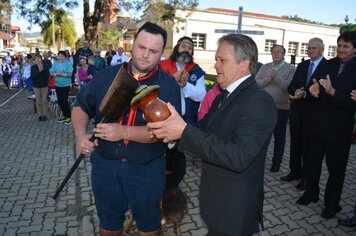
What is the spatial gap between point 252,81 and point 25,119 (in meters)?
9.80

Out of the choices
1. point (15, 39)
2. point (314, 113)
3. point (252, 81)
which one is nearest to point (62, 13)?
point (314, 113)

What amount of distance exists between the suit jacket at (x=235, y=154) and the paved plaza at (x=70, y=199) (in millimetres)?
114

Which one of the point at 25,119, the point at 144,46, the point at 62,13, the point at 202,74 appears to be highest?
the point at 62,13

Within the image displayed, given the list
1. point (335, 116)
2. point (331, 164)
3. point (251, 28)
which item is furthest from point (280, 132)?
point (251, 28)

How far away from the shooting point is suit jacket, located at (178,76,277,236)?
177cm

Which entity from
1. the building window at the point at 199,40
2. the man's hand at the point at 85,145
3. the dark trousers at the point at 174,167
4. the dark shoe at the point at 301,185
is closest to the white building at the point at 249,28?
the building window at the point at 199,40

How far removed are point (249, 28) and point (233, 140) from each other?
34479 millimetres

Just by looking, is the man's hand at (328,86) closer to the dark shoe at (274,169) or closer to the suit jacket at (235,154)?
the suit jacket at (235,154)

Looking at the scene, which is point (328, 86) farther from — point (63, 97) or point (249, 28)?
point (249, 28)

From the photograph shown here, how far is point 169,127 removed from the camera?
5.74 ft

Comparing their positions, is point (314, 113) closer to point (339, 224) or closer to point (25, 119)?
point (339, 224)

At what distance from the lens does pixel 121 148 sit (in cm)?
244

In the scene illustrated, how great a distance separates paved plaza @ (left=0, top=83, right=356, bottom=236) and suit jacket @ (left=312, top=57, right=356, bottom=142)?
1.13 meters

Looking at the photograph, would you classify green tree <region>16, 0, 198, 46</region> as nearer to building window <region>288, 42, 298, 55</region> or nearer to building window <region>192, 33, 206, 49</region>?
building window <region>192, 33, 206, 49</region>
